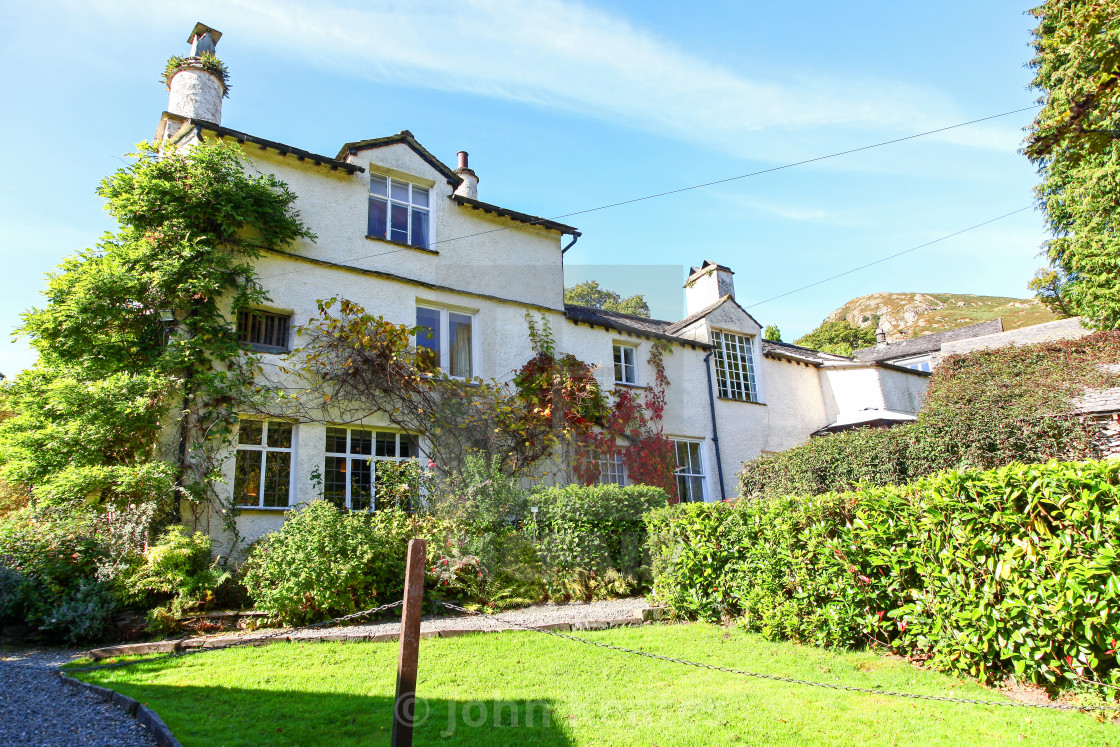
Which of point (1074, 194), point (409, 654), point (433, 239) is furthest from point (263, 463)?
point (1074, 194)

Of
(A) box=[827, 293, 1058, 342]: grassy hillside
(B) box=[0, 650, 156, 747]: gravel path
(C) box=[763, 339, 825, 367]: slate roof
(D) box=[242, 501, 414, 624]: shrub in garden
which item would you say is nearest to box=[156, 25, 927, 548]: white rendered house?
(C) box=[763, 339, 825, 367]: slate roof

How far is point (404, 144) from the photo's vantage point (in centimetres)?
1515

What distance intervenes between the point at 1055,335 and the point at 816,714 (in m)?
32.5

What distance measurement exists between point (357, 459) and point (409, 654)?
28.6 feet

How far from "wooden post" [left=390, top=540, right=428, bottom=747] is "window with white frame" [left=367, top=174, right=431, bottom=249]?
10841 millimetres

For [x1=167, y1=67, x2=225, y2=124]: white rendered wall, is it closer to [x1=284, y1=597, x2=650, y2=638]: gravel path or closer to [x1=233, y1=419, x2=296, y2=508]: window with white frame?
[x1=233, y1=419, x2=296, y2=508]: window with white frame

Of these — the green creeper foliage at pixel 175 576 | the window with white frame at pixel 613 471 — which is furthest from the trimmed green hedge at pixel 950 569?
the window with white frame at pixel 613 471

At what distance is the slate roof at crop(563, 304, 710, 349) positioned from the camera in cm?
1683

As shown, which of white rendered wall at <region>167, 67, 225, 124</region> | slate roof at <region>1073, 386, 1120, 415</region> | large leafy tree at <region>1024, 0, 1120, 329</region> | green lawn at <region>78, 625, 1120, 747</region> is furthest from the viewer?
large leafy tree at <region>1024, 0, 1120, 329</region>

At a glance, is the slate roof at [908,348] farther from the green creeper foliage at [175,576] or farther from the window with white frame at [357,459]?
the green creeper foliage at [175,576]

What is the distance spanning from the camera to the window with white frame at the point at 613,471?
619 inches

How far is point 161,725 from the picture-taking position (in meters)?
4.86

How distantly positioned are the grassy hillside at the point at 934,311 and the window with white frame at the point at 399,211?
101099 millimetres

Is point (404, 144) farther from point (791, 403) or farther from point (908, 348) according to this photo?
point (908, 348)
